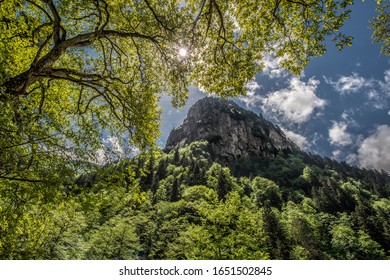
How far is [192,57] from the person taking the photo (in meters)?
11.2

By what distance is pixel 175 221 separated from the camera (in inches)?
1747

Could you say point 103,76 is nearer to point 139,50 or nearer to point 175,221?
point 139,50

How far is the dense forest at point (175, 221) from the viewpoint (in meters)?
6.54

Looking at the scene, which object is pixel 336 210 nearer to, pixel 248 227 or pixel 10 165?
pixel 248 227

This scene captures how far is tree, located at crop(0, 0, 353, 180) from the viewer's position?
8.06 metres

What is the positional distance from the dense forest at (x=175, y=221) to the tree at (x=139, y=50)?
1.13 m

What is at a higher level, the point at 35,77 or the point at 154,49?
the point at 154,49

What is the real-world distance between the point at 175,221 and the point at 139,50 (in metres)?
37.2

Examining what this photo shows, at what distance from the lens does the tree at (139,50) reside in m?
8.06

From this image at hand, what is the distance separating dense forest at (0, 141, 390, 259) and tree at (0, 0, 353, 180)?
1134 mm

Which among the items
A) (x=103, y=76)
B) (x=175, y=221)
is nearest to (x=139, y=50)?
(x=103, y=76)

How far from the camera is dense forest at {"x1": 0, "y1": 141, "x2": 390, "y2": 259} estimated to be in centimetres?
654
